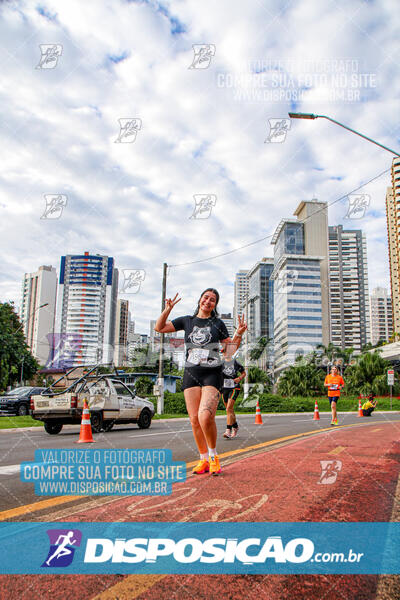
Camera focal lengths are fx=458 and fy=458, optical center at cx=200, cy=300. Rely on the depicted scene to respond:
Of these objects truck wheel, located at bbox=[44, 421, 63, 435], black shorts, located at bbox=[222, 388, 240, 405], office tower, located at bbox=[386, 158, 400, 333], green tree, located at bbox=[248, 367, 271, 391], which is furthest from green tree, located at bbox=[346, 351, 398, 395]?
office tower, located at bbox=[386, 158, 400, 333]

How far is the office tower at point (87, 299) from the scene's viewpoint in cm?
15385

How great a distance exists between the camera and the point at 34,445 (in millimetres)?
8336

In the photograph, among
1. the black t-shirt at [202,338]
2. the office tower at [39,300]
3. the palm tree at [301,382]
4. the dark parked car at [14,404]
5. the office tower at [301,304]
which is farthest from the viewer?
the office tower at [301,304]

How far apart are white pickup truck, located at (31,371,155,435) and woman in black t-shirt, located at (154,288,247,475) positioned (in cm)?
696

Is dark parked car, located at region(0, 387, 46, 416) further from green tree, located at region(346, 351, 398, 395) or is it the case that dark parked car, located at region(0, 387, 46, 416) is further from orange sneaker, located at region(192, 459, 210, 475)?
green tree, located at region(346, 351, 398, 395)

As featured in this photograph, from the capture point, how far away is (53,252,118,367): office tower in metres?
154

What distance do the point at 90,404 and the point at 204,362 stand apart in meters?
7.50

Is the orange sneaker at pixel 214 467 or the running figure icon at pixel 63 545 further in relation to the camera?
the orange sneaker at pixel 214 467

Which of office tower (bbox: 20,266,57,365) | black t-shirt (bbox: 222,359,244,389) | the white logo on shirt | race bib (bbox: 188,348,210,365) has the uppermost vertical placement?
office tower (bbox: 20,266,57,365)

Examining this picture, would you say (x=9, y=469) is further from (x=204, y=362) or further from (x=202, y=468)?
(x=204, y=362)

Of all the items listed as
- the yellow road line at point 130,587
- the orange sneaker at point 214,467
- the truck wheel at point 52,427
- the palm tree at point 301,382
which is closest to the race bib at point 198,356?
the orange sneaker at point 214,467

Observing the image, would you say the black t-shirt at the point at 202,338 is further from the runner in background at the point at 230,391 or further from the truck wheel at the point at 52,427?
the truck wheel at the point at 52,427

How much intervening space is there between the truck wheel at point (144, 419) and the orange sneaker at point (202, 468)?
860 cm

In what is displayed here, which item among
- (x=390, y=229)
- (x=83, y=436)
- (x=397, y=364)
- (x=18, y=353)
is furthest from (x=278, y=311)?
(x=83, y=436)
